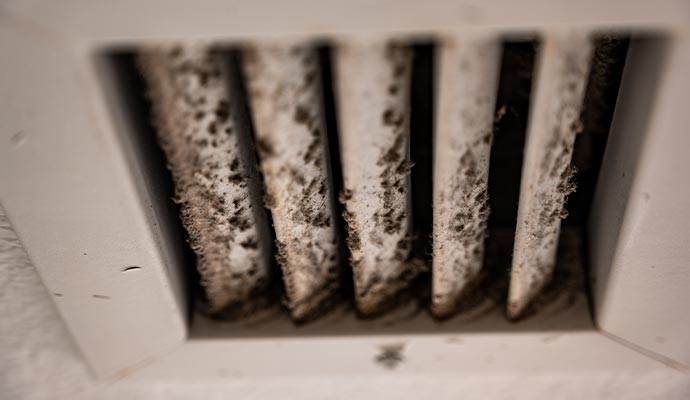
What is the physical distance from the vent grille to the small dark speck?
3 centimetres

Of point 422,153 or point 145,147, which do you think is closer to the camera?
point 145,147

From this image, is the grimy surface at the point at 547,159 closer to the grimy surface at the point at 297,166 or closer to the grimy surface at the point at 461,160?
the grimy surface at the point at 461,160

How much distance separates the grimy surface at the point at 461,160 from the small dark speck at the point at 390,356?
48mm

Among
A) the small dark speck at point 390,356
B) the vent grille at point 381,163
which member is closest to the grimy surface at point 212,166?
the vent grille at point 381,163

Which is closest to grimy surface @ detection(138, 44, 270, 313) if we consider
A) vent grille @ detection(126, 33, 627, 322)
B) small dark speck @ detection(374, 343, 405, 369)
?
vent grille @ detection(126, 33, 627, 322)

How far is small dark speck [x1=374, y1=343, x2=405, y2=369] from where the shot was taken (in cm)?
60

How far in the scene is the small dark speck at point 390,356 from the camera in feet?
1.95

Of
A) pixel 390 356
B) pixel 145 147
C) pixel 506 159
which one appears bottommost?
pixel 390 356

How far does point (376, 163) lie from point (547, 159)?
12 cm

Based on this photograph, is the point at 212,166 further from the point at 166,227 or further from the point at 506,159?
the point at 506,159

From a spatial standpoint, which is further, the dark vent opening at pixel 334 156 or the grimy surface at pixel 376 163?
the dark vent opening at pixel 334 156

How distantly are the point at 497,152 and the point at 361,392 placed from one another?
29cm

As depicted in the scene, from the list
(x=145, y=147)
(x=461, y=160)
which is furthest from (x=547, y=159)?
(x=145, y=147)

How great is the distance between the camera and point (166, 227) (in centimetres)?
53
